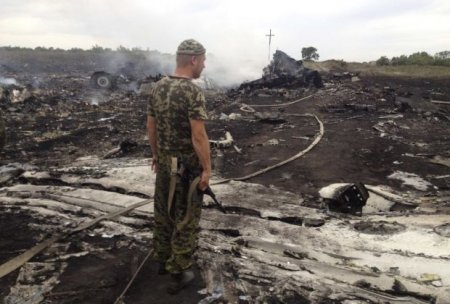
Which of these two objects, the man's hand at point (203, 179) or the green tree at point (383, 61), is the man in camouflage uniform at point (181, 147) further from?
the green tree at point (383, 61)

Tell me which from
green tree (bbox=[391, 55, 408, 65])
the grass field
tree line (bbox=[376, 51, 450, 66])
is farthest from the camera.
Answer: green tree (bbox=[391, 55, 408, 65])

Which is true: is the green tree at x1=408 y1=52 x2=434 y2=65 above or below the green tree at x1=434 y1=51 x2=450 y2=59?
below

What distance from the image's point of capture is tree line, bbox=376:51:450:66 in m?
35.5

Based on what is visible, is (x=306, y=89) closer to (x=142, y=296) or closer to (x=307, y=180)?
(x=307, y=180)

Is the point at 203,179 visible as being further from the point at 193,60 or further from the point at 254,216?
the point at 254,216

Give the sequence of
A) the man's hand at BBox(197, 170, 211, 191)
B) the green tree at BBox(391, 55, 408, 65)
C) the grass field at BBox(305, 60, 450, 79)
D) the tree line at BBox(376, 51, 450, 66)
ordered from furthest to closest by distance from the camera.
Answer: the green tree at BBox(391, 55, 408, 65) → the tree line at BBox(376, 51, 450, 66) → the grass field at BBox(305, 60, 450, 79) → the man's hand at BBox(197, 170, 211, 191)

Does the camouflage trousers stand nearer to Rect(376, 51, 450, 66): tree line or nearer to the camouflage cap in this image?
the camouflage cap

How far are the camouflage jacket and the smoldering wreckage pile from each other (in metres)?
1.21

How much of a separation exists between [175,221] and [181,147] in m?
0.63

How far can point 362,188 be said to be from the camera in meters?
5.73

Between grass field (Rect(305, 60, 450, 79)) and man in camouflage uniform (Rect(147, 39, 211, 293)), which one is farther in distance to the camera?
grass field (Rect(305, 60, 450, 79))

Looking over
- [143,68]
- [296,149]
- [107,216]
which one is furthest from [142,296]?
[143,68]

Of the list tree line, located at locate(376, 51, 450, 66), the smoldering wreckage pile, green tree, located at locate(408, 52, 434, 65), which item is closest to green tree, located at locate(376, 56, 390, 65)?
tree line, located at locate(376, 51, 450, 66)

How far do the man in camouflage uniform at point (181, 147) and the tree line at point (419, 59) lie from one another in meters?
36.5
